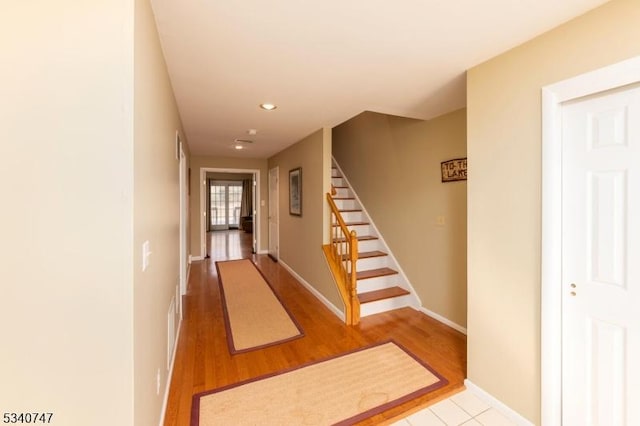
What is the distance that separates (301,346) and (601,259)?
2.24m

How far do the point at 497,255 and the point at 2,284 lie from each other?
2417 mm

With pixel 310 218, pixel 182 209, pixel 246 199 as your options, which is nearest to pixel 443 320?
pixel 310 218

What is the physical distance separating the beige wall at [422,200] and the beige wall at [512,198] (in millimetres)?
959

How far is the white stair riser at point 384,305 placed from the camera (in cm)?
317

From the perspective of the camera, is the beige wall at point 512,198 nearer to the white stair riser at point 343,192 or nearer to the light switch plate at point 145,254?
the light switch plate at point 145,254

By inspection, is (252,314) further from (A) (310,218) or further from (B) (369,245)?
(B) (369,245)

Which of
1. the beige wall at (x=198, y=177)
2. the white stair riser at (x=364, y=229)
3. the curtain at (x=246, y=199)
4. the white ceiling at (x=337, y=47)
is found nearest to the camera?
the white ceiling at (x=337, y=47)

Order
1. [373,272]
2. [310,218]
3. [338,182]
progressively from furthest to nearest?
[338,182]
[310,218]
[373,272]

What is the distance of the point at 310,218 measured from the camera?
3.99 m

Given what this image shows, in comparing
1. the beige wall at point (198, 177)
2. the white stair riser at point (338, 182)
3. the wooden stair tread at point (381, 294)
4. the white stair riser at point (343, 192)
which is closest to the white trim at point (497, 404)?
the wooden stair tread at point (381, 294)

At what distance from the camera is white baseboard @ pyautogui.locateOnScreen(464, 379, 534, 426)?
1665 millimetres

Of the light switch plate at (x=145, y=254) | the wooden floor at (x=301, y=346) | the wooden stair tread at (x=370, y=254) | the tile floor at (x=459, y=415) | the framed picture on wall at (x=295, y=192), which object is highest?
the framed picture on wall at (x=295, y=192)

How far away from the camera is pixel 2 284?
36.1 inches

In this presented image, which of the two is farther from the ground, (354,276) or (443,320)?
(354,276)
